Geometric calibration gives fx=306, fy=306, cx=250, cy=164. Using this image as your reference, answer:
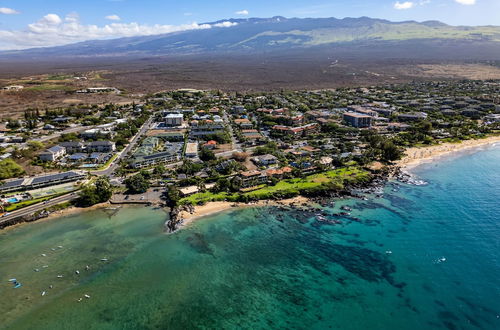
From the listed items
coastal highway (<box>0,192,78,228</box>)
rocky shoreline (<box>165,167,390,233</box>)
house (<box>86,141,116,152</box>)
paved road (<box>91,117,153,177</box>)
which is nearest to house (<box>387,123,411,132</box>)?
rocky shoreline (<box>165,167,390,233</box>)

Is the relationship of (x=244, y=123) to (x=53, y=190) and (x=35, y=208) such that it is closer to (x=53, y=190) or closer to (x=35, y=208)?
(x=53, y=190)

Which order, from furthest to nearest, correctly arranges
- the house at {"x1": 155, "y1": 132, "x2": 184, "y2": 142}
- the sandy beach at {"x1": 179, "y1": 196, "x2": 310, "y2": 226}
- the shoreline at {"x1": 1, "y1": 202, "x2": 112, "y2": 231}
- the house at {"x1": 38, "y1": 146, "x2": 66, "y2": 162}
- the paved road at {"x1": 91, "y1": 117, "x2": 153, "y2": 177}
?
the house at {"x1": 155, "y1": 132, "x2": 184, "y2": 142}, the house at {"x1": 38, "y1": 146, "x2": 66, "y2": 162}, the paved road at {"x1": 91, "y1": 117, "x2": 153, "y2": 177}, the sandy beach at {"x1": 179, "y1": 196, "x2": 310, "y2": 226}, the shoreline at {"x1": 1, "y1": 202, "x2": 112, "y2": 231}

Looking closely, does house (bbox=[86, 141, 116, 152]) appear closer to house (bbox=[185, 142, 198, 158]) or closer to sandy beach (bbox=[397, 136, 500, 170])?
house (bbox=[185, 142, 198, 158])

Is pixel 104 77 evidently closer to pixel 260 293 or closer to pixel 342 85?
pixel 342 85

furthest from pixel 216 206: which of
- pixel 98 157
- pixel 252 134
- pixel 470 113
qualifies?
pixel 470 113

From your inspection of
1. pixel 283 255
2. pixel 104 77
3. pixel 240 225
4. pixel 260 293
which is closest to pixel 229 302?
pixel 260 293
